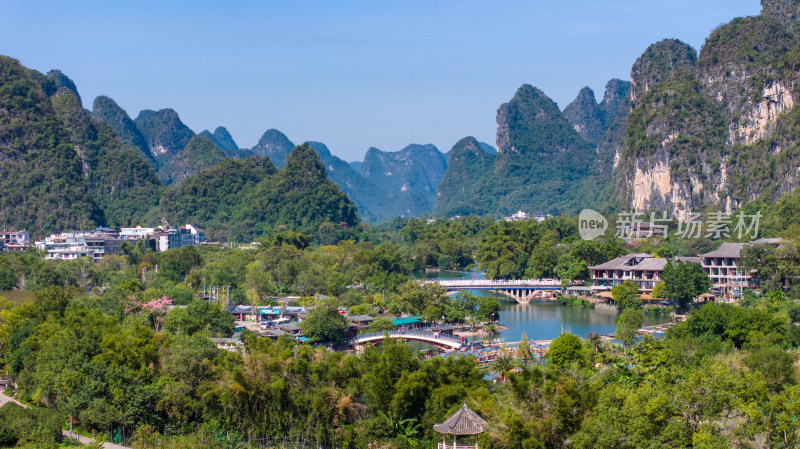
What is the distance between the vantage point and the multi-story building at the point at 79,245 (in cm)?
4856

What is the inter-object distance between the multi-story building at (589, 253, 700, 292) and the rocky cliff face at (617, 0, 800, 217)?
18.7 meters

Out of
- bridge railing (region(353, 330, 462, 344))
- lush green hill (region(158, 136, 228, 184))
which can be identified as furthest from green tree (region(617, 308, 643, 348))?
lush green hill (region(158, 136, 228, 184))

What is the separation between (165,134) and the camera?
11725 cm

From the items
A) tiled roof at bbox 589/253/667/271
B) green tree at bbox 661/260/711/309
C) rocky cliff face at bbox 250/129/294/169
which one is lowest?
green tree at bbox 661/260/711/309

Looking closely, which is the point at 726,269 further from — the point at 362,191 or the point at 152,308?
the point at 362,191

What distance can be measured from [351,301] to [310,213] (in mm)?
34784

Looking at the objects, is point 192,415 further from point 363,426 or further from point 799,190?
point 799,190

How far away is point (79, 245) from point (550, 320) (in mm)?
29539

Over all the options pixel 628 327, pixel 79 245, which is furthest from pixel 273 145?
pixel 628 327

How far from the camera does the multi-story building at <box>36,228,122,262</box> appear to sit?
1912 inches

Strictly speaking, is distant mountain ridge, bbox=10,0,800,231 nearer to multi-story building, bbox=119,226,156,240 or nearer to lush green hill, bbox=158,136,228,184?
lush green hill, bbox=158,136,228,184

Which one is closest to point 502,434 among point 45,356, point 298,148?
point 45,356

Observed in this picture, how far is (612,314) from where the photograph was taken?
116ft

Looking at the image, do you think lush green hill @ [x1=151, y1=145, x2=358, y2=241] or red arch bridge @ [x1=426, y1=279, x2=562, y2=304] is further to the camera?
lush green hill @ [x1=151, y1=145, x2=358, y2=241]
